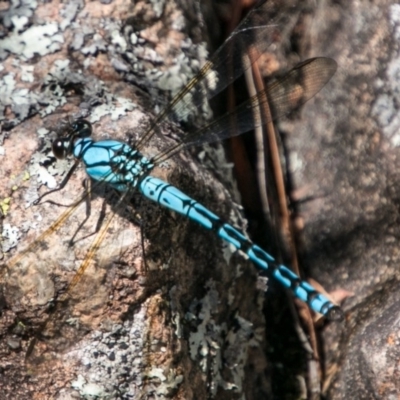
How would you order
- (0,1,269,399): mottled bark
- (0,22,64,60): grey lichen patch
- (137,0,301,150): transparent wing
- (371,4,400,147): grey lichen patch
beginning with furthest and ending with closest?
(371,4,400,147): grey lichen patch → (137,0,301,150): transparent wing → (0,22,64,60): grey lichen patch → (0,1,269,399): mottled bark

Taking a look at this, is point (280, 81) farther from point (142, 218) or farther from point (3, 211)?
point (3, 211)

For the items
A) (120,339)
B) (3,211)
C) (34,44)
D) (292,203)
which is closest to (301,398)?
(292,203)

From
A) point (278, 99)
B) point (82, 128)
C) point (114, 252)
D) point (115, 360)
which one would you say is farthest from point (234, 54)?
point (115, 360)

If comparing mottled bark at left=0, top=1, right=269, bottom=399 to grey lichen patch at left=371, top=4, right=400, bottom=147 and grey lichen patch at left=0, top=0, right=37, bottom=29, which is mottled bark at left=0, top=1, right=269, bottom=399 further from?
grey lichen patch at left=371, top=4, right=400, bottom=147

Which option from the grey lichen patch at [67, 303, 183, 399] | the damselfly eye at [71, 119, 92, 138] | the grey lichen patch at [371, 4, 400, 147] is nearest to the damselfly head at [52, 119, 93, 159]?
the damselfly eye at [71, 119, 92, 138]

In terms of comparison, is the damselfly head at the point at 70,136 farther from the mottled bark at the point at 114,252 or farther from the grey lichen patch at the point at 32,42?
the grey lichen patch at the point at 32,42

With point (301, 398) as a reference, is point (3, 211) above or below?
above

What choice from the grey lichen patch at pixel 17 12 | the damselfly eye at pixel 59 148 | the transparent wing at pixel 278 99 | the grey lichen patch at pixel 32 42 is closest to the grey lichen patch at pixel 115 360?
the damselfly eye at pixel 59 148
